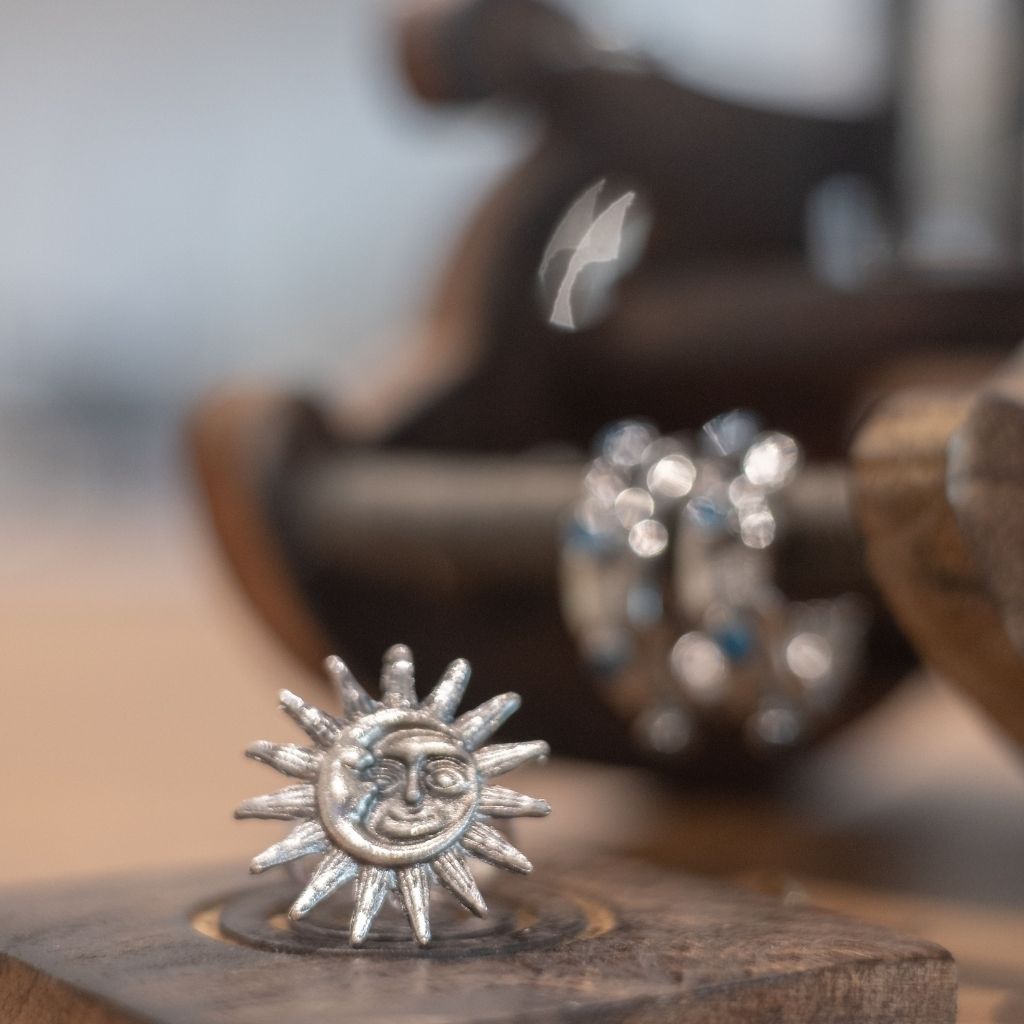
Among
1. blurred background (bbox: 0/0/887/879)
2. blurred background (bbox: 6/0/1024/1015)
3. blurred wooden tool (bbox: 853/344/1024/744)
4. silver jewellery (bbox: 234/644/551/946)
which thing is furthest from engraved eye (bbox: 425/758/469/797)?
blurred background (bbox: 0/0/887/879)

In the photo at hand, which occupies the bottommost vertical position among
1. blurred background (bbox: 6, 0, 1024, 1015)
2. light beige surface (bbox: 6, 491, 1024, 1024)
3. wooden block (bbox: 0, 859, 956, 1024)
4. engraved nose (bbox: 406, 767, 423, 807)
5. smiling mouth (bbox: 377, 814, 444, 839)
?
wooden block (bbox: 0, 859, 956, 1024)

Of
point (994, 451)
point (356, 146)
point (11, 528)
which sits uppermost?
point (356, 146)

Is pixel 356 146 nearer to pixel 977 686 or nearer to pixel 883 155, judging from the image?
pixel 883 155

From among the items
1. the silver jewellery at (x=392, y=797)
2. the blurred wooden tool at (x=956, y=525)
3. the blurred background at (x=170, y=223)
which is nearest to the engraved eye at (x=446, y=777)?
the silver jewellery at (x=392, y=797)

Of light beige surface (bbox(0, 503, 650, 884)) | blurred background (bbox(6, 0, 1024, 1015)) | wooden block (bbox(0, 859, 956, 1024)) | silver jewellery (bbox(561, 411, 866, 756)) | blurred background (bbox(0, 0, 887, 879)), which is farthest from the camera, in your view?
blurred background (bbox(0, 0, 887, 879))

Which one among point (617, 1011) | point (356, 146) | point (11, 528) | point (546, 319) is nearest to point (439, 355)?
point (546, 319)

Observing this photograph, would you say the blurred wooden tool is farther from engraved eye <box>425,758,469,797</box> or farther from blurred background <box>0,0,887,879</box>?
blurred background <box>0,0,887,879</box>

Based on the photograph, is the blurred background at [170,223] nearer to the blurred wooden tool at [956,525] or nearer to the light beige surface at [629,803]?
the light beige surface at [629,803]

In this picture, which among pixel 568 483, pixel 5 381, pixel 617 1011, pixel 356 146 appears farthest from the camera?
pixel 5 381
